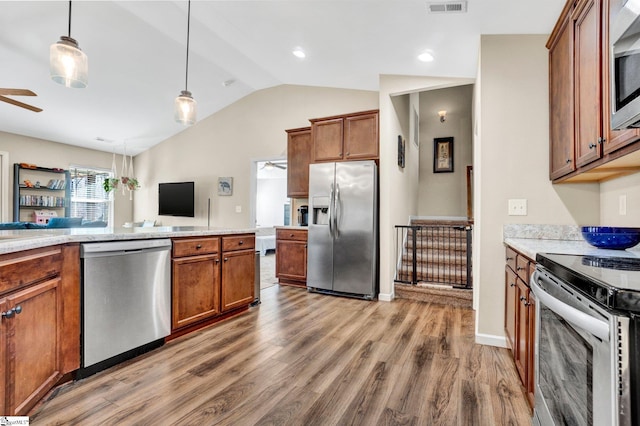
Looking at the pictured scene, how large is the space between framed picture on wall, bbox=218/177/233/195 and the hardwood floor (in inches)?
151

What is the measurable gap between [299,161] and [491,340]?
3.54 meters

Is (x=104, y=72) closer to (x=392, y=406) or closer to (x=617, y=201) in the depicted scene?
(x=392, y=406)

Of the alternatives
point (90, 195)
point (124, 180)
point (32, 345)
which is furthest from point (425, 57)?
point (90, 195)

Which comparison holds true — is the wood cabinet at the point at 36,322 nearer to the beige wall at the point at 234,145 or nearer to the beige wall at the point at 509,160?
the beige wall at the point at 509,160

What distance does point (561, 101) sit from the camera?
2.17 m

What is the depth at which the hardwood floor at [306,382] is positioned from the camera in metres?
1.66

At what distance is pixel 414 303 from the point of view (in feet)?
12.7

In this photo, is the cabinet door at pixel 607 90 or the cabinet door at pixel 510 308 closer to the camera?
the cabinet door at pixel 607 90

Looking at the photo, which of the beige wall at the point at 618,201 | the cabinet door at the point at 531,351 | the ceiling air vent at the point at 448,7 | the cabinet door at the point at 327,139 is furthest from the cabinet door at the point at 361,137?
the cabinet door at the point at 531,351

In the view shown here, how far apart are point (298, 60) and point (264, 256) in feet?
16.4

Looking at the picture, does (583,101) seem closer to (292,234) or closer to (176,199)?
(292,234)

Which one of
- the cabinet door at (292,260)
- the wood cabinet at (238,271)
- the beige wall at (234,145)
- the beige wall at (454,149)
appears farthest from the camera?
the beige wall at (454,149)

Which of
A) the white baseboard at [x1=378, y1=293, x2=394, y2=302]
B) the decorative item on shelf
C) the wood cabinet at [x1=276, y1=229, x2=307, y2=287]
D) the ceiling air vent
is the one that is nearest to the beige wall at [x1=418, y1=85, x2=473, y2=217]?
the white baseboard at [x1=378, y1=293, x2=394, y2=302]

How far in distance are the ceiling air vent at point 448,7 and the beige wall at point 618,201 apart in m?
1.62
